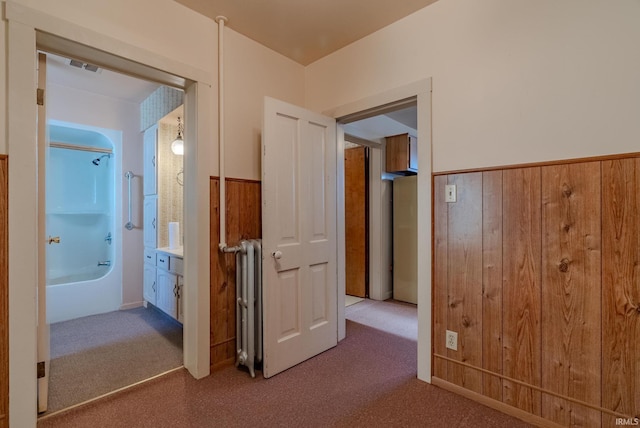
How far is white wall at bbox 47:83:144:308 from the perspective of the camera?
3527 millimetres

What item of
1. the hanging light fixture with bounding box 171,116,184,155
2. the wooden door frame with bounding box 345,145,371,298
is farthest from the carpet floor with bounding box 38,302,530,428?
the hanging light fixture with bounding box 171,116,184,155

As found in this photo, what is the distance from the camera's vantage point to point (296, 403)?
5.88 feet

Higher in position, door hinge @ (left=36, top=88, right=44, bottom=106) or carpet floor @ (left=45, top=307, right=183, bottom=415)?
door hinge @ (left=36, top=88, right=44, bottom=106)

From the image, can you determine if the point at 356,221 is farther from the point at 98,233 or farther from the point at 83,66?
the point at 98,233

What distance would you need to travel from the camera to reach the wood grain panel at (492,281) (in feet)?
5.72

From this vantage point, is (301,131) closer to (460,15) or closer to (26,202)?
(460,15)

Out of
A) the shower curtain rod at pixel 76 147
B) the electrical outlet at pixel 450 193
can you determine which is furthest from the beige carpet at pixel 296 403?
the shower curtain rod at pixel 76 147

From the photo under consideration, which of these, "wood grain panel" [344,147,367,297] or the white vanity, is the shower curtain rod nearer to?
the white vanity

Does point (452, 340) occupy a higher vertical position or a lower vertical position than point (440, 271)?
lower

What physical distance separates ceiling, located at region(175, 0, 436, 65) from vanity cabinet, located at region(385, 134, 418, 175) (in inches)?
71.4

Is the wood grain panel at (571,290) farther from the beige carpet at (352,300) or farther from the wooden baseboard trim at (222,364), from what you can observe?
the beige carpet at (352,300)

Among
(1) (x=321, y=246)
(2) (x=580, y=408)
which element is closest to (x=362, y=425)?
(2) (x=580, y=408)

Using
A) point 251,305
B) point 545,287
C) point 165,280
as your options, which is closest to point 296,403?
point 251,305

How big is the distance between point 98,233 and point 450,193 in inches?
184
